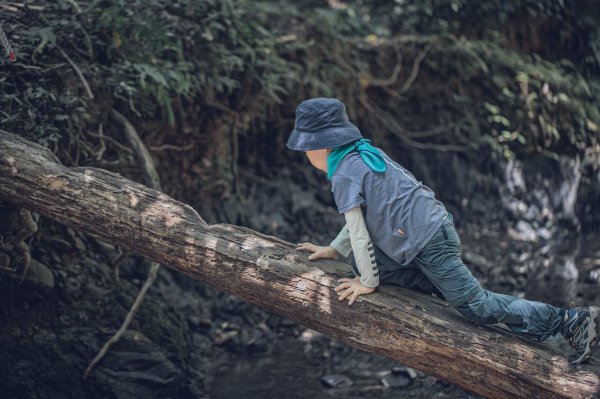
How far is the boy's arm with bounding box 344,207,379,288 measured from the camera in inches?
160

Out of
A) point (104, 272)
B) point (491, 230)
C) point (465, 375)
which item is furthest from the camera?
point (491, 230)

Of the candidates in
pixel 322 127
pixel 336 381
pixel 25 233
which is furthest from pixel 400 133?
pixel 25 233

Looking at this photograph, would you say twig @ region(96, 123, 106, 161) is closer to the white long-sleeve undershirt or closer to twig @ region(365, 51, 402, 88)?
the white long-sleeve undershirt

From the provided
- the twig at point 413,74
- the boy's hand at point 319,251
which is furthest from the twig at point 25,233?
the twig at point 413,74

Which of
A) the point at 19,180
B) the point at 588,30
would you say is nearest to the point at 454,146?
the point at 588,30

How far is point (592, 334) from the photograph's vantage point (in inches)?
152

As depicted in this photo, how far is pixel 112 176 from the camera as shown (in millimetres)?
4672

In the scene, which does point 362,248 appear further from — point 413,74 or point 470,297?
point 413,74

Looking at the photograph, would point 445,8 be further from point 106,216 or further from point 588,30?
point 106,216

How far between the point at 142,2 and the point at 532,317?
15.9 ft

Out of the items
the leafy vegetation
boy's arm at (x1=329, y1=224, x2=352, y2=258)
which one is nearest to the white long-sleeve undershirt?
boy's arm at (x1=329, y1=224, x2=352, y2=258)

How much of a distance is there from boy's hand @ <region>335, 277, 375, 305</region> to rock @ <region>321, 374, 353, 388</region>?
85.8 inches

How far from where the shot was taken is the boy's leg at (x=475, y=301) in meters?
4.05

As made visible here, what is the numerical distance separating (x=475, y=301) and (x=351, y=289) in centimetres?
74
